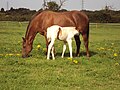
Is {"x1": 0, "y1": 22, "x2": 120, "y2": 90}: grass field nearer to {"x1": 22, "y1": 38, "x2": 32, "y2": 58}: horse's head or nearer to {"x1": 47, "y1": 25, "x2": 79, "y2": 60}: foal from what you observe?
{"x1": 47, "y1": 25, "x2": 79, "y2": 60}: foal

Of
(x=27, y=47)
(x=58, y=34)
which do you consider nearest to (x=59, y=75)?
(x=58, y=34)

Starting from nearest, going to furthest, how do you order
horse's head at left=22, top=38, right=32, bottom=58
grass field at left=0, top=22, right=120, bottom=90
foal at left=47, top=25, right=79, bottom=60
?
grass field at left=0, top=22, right=120, bottom=90, foal at left=47, top=25, right=79, bottom=60, horse's head at left=22, top=38, right=32, bottom=58

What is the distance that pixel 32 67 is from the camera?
11430 mm

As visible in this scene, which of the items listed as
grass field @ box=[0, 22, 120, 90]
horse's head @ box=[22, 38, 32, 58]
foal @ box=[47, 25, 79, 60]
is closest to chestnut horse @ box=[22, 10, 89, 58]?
horse's head @ box=[22, 38, 32, 58]

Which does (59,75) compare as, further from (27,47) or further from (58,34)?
(27,47)

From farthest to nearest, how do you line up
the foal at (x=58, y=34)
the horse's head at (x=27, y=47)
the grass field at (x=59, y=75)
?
the horse's head at (x=27, y=47) < the foal at (x=58, y=34) < the grass field at (x=59, y=75)

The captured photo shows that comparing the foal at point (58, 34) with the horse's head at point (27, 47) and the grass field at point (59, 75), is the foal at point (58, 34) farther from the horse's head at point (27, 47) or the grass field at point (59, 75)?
the grass field at point (59, 75)

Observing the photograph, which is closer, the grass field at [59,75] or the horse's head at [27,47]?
the grass field at [59,75]

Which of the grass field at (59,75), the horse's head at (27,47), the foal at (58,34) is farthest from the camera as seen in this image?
the horse's head at (27,47)

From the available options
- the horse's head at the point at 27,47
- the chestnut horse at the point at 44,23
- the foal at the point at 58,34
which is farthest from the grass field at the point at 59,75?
the chestnut horse at the point at 44,23

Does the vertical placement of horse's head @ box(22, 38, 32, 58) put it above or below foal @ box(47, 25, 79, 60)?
below

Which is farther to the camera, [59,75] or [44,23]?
[44,23]

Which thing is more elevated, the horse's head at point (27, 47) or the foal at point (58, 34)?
the foal at point (58, 34)

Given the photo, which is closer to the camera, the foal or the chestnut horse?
the foal
